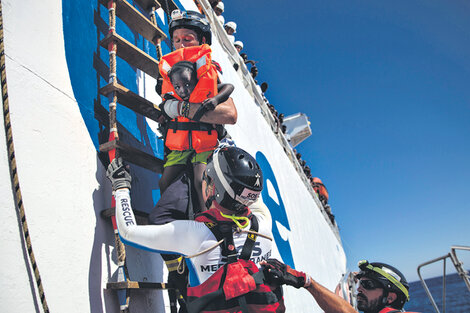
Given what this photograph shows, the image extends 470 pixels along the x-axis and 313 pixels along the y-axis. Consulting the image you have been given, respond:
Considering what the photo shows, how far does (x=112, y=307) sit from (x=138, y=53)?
77.5 inches

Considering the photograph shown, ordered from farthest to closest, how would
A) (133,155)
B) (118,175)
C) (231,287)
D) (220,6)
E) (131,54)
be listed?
(220,6) → (131,54) → (133,155) → (118,175) → (231,287)

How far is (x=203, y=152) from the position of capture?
8.49ft

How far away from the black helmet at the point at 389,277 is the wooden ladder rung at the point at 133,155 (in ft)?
6.36

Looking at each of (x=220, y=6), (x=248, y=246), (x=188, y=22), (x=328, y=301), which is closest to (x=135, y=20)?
(x=188, y=22)

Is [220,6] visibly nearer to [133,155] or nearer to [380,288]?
[133,155]

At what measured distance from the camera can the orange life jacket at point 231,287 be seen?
1.72m

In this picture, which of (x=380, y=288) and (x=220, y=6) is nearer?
(x=380, y=288)

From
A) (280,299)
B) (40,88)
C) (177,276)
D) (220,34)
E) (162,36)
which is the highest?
(220,34)

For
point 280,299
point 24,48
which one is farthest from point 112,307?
point 24,48

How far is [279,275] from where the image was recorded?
184 centimetres

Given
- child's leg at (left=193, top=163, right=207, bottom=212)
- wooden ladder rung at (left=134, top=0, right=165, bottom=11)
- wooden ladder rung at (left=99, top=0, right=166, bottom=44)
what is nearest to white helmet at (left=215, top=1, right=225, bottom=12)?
wooden ladder rung at (left=134, top=0, right=165, bottom=11)

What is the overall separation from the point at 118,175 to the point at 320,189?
17405mm

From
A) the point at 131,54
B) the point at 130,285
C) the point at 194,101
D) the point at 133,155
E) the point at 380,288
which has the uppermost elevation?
the point at 131,54

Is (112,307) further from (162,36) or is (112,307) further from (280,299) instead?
(162,36)
